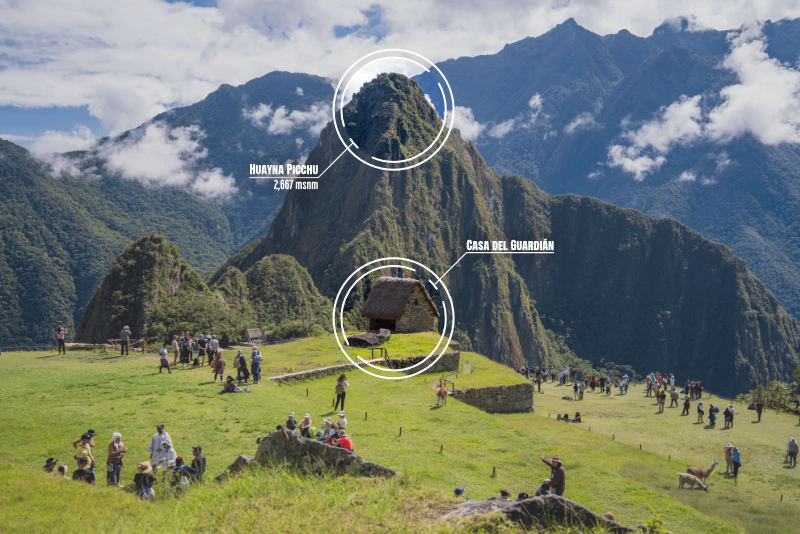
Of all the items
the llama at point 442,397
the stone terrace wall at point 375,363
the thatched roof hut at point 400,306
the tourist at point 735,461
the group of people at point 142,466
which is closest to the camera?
the group of people at point 142,466

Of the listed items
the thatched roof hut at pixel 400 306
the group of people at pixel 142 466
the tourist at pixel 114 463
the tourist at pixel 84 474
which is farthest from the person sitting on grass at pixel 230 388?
the thatched roof hut at pixel 400 306

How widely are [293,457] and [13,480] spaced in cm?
694

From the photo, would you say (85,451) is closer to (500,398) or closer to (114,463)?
(114,463)

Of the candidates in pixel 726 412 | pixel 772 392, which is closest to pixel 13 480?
pixel 726 412

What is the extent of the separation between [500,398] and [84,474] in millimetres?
25262

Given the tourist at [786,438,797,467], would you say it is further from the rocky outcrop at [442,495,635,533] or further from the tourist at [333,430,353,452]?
the tourist at [333,430,353,452]

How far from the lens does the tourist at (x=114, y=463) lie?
1534cm

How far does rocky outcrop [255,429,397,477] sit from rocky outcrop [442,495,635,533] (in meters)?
2.80

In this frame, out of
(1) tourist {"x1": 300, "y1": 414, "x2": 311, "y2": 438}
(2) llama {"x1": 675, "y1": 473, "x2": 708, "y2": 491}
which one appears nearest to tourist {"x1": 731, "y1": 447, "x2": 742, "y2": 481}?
(2) llama {"x1": 675, "y1": 473, "x2": 708, "y2": 491}

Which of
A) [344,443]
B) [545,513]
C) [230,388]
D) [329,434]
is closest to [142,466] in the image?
[329,434]

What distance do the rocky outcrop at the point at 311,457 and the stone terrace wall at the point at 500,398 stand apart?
2009cm

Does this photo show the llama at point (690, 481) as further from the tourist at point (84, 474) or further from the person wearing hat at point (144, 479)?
the tourist at point (84, 474)

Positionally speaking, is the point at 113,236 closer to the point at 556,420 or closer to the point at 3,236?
A: the point at 3,236

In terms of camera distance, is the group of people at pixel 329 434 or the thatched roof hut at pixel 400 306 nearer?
the group of people at pixel 329 434
